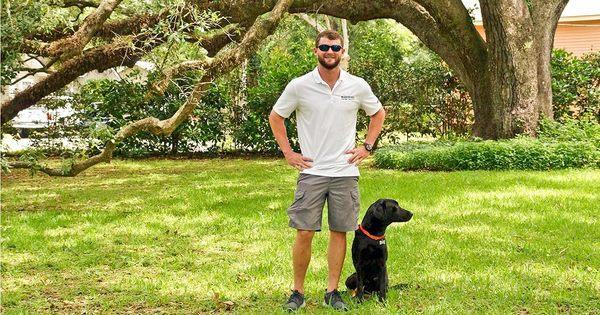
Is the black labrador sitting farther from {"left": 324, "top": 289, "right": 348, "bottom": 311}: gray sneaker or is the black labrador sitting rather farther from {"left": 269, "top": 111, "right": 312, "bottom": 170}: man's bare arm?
Result: {"left": 269, "top": 111, "right": 312, "bottom": 170}: man's bare arm

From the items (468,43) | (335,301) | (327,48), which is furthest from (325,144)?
(468,43)

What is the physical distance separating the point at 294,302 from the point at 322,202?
774mm

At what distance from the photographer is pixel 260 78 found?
1819 centimetres

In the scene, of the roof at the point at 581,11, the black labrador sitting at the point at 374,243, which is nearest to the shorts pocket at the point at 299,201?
the black labrador sitting at the point at 374,243

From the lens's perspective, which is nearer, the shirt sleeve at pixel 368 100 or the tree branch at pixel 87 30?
the shirt sleeve at pixel 368 100

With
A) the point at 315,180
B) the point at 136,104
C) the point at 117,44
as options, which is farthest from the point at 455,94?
the point at 315,180

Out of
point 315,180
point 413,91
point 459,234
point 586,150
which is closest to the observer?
point 315,180

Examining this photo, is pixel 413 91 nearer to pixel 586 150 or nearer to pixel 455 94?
pixel 455 94

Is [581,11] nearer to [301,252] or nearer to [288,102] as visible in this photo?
[288,102]

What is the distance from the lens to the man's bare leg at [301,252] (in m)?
5.01

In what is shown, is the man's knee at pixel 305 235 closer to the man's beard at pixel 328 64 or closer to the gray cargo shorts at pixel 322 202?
the gray cargo shorts at pixel 322 202

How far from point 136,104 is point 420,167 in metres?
7.77

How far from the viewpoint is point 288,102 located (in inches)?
197

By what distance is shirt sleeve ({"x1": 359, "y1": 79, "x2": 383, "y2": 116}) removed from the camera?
199 inches
